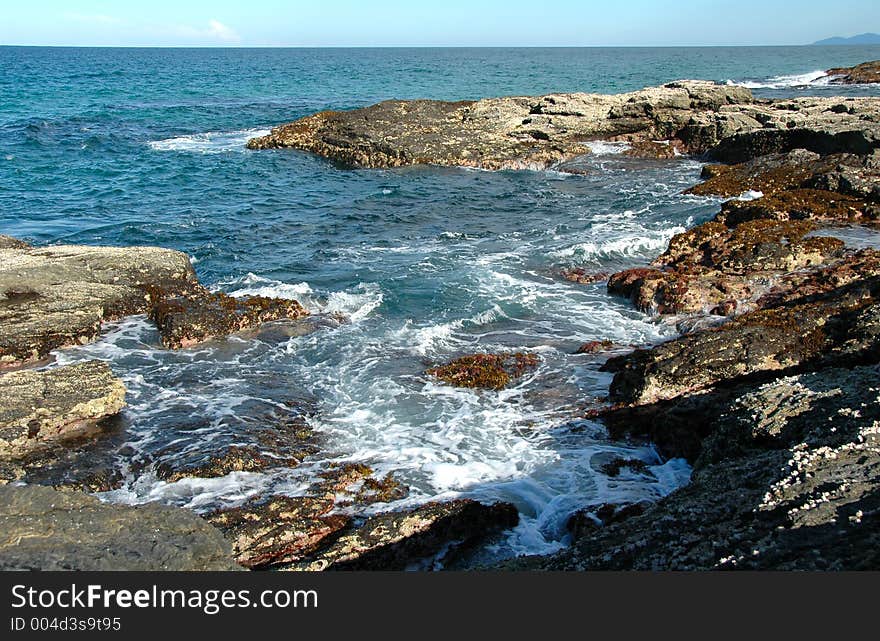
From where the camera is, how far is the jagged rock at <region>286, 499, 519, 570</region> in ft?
27.5

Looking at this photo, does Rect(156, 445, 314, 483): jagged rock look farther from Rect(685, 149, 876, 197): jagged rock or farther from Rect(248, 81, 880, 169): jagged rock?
Rect(248, 81, 880, 169): jagged rock

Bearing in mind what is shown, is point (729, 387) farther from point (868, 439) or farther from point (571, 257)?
point (571, 257)

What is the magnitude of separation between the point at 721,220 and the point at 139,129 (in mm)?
45164

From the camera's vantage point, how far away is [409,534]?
886cm

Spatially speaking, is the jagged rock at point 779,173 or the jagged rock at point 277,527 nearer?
the jagged rock at point 277,527

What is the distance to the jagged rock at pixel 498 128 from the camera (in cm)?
3944

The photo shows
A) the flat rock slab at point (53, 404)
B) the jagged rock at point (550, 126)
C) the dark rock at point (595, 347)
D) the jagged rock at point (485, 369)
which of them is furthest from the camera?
the jagged rock at point (550, 126)

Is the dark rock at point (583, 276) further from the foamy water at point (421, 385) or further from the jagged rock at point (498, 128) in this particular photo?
the jagged rock at point (498, 128)

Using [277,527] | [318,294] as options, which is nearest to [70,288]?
[318,294]

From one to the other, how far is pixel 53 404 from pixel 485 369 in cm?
844

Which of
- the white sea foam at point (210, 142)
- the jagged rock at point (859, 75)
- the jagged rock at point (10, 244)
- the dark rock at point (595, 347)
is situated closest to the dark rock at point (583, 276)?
the dark rock at point (595, 347)

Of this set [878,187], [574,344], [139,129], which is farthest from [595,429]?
[139,129]

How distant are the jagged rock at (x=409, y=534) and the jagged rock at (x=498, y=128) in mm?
31341

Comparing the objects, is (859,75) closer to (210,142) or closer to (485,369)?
(210,142)
